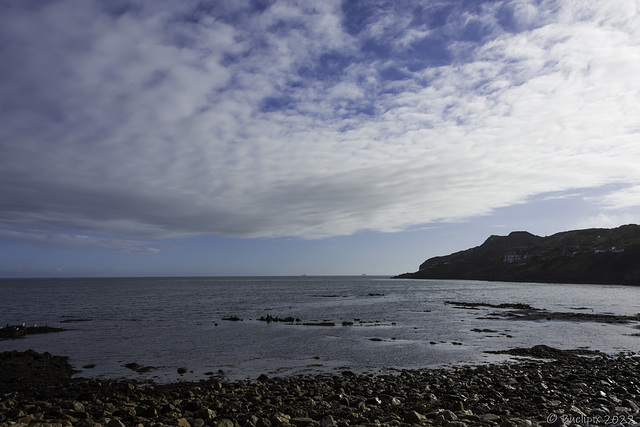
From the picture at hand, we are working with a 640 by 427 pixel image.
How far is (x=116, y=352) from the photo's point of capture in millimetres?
28484

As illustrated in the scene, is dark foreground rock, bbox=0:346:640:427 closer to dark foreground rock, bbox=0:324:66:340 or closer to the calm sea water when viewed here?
the calm sea water

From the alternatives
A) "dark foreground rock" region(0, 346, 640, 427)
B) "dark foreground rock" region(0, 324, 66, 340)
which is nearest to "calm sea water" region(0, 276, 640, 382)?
"dark foreground rock" region(0, 324, 66, 340)

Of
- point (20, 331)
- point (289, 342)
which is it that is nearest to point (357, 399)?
point (289, 342)

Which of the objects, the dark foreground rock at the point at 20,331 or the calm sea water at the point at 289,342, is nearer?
the calm sea water at the point at 289,342

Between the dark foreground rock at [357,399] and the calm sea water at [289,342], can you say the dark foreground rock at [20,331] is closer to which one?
the calm sea water at [289,342]

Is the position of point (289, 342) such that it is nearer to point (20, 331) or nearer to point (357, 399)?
point (357, 399)

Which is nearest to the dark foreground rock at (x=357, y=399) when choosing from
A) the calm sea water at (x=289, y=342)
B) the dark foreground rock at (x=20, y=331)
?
the calm sea water at (x=289, y=342)

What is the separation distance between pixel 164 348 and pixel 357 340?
51.8 feet

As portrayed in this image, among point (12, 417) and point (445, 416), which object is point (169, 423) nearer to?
point (12, 417)

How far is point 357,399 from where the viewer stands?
14922 mm

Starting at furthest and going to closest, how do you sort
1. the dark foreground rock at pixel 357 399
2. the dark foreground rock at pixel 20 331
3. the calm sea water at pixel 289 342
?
the dark foreground rock at pixel 20 331 → the calm sea water at pixel 289 342 → the dark foreground rock at pixel 357 399

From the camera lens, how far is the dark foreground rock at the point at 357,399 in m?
11.7

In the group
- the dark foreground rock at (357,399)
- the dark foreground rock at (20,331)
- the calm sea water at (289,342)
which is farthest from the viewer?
the dark foreground rock at (20,331)

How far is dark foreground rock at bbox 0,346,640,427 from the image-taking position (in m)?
11.7
